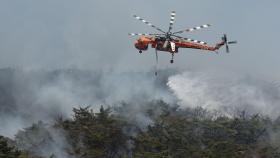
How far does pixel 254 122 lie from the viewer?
12719 cm

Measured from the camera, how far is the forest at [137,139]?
9388 centimetres

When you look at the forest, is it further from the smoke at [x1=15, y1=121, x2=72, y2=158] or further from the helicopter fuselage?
the helicopter fuselage

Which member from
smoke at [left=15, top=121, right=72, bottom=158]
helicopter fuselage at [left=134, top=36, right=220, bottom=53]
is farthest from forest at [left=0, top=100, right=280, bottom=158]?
helicopter fuselage at [left=134, top=36, right=220, bottom=53]

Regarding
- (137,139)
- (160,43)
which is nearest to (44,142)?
(137,139)

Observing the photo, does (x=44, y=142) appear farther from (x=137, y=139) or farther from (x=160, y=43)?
(x=160, y=43)

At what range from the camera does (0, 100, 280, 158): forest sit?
308ft

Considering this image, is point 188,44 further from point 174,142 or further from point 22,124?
point 22,124

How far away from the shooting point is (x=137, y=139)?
99750mm

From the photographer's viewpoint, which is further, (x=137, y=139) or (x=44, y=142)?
(x=44, y=142)

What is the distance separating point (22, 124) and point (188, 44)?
277ft

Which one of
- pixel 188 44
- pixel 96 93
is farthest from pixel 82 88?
pixel 188 44

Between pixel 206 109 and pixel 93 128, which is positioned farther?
pixel 206 109

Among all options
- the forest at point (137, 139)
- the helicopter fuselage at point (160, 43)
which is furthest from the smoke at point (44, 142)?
the helicopter fuselage at point (160, 43)

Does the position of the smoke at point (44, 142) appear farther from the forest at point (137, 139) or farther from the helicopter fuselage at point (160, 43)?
the helicopter fuselage at point (160, 43)
